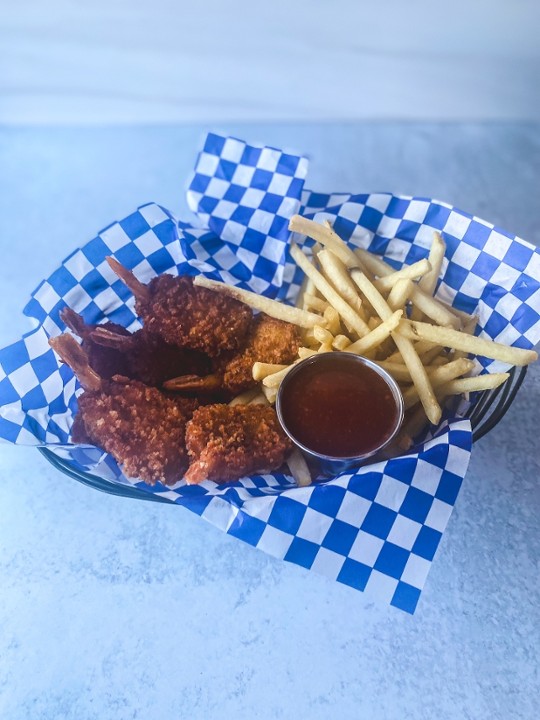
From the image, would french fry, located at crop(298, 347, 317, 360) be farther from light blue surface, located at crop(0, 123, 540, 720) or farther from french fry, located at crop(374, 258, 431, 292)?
light blue surface, located at crop(0, 123, 540, 720)

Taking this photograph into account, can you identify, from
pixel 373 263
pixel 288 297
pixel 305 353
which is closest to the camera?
pixel 305 353

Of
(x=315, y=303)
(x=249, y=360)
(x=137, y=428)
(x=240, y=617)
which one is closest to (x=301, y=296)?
(x=315, y=303)

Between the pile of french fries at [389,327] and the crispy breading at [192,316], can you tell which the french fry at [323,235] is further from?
the crispy breading at [192,316]

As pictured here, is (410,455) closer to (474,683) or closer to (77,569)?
(474,683)

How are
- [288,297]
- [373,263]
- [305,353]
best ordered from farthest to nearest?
1. [288,297]
2. [373,263]
3. [305,353]

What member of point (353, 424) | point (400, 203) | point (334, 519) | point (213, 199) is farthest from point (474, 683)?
point (213, 199)

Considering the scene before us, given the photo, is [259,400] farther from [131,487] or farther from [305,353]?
[131,487]
